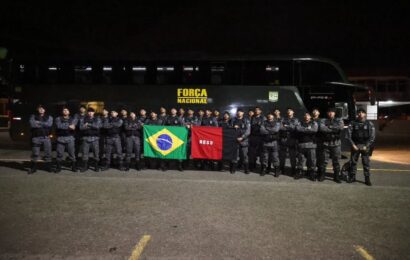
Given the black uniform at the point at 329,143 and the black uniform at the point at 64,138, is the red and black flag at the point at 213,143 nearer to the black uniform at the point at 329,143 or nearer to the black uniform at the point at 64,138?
the black uniform at the point at 329,143

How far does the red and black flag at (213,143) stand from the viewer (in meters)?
10.3

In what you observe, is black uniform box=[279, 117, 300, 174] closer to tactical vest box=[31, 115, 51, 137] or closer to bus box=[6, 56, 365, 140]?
bus box=[6, 56, 365, 140]

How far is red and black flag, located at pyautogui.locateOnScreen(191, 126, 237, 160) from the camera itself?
33.7 ft

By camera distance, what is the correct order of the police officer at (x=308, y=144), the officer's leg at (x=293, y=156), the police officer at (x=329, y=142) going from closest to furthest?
the police officer at (x=329, y=142), the police officer at (x=308, y=144), the officer's leg at (x=293, y=156)

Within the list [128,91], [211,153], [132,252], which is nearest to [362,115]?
[211,153]

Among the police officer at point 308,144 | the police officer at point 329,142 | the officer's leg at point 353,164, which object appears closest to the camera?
the officer's leg at point 353,164

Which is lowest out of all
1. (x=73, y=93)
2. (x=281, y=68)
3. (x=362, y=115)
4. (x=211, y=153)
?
(x=211, y=153)

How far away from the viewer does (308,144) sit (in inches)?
367

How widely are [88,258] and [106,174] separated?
5.76 meters

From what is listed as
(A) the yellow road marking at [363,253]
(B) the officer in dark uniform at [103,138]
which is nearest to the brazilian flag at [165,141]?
(B) the officer in dark uniform at [103,138]

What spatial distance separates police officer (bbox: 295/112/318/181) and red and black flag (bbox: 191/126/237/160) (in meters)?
1.92

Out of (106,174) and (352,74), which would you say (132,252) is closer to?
(106,174)

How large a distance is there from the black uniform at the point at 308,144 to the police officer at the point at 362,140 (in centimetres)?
94

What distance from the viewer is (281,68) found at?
1369 cm
